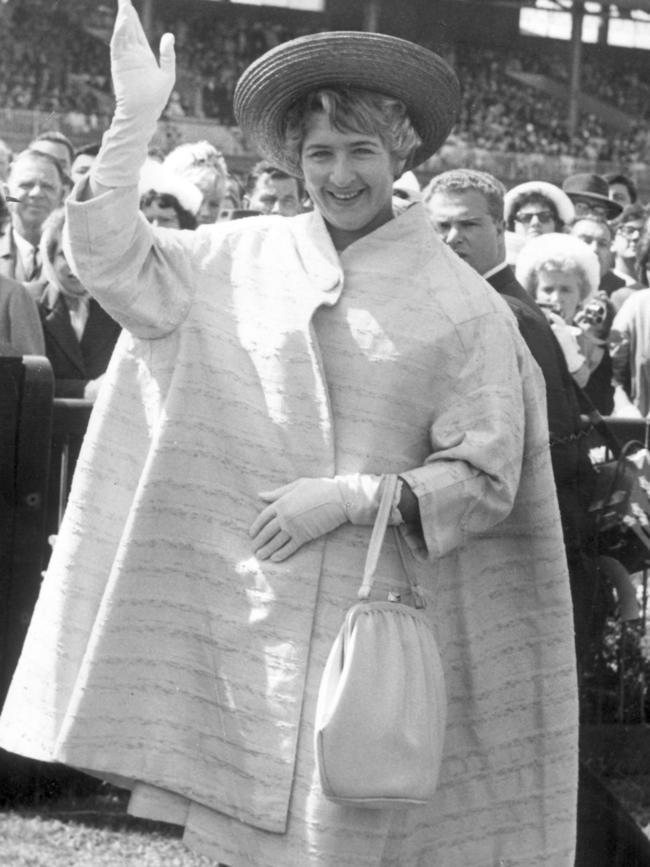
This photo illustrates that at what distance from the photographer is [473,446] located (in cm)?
319

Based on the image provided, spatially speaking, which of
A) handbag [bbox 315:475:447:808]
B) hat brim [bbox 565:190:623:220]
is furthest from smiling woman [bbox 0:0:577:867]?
hat brim [bbox 565:190:623:220]

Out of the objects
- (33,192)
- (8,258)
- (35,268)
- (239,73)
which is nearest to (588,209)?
(33,192)

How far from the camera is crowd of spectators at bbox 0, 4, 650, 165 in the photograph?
33719 millimetres

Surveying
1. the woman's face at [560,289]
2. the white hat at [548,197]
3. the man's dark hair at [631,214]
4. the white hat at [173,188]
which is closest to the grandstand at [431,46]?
the man's dark hair at [631,214]

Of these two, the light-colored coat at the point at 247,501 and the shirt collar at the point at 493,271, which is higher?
the shirt collar at the point at 493,271

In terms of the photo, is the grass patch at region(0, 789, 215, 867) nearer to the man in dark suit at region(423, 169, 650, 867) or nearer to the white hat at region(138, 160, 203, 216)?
the man in dark suit at region(423, 169, 650, 867)

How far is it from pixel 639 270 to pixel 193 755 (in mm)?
6072

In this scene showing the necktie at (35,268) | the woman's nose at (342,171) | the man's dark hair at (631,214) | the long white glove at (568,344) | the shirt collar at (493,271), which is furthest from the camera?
the man's dark hair at (631,214)

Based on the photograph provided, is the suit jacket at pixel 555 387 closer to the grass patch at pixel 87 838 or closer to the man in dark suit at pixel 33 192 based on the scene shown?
the grass patch at pixel 87 838

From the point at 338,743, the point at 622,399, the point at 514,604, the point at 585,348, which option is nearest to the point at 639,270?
the point at 622,399

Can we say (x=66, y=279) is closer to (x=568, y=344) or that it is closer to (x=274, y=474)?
(x=568, y=344)

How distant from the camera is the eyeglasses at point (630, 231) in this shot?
10130 mm

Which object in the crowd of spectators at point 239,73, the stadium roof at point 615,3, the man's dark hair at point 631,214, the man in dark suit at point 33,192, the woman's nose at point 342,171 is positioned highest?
the stadium roof at point 615,3

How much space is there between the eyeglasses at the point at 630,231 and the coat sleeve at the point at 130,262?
23.1 feet
